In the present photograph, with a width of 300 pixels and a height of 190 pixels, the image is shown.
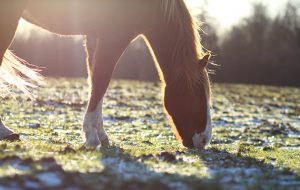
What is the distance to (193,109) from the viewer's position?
28.9 ft

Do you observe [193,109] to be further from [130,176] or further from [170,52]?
[130,176]

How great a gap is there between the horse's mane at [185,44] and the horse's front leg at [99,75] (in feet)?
2.81

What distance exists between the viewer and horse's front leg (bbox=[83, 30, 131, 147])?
8109 mm

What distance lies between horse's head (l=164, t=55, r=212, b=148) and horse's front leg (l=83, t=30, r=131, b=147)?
1182mm

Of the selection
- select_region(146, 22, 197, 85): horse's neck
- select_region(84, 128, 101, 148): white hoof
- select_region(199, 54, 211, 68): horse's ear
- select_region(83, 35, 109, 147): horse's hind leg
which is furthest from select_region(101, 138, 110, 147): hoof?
select_region(199, 54, 211, 68): horse's ear

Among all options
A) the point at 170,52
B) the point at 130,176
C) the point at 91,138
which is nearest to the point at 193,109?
the point at 170,52

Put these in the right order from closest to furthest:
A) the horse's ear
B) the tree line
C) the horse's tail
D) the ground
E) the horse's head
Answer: the ground, the horse's ear, the horse's head, the horse's tail, the tree line

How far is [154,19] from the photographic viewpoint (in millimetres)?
8648

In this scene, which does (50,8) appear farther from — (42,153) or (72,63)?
(72,63)

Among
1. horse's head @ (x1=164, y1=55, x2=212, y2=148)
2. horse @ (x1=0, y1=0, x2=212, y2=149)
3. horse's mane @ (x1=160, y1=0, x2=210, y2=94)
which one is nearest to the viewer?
horse @ (x1=0, y1=0, x2=212, y2=149)

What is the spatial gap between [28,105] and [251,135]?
7.76 m

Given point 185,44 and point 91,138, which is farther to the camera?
point 185,44

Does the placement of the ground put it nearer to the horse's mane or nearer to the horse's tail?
the horse's tail

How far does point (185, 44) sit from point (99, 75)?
146cm
